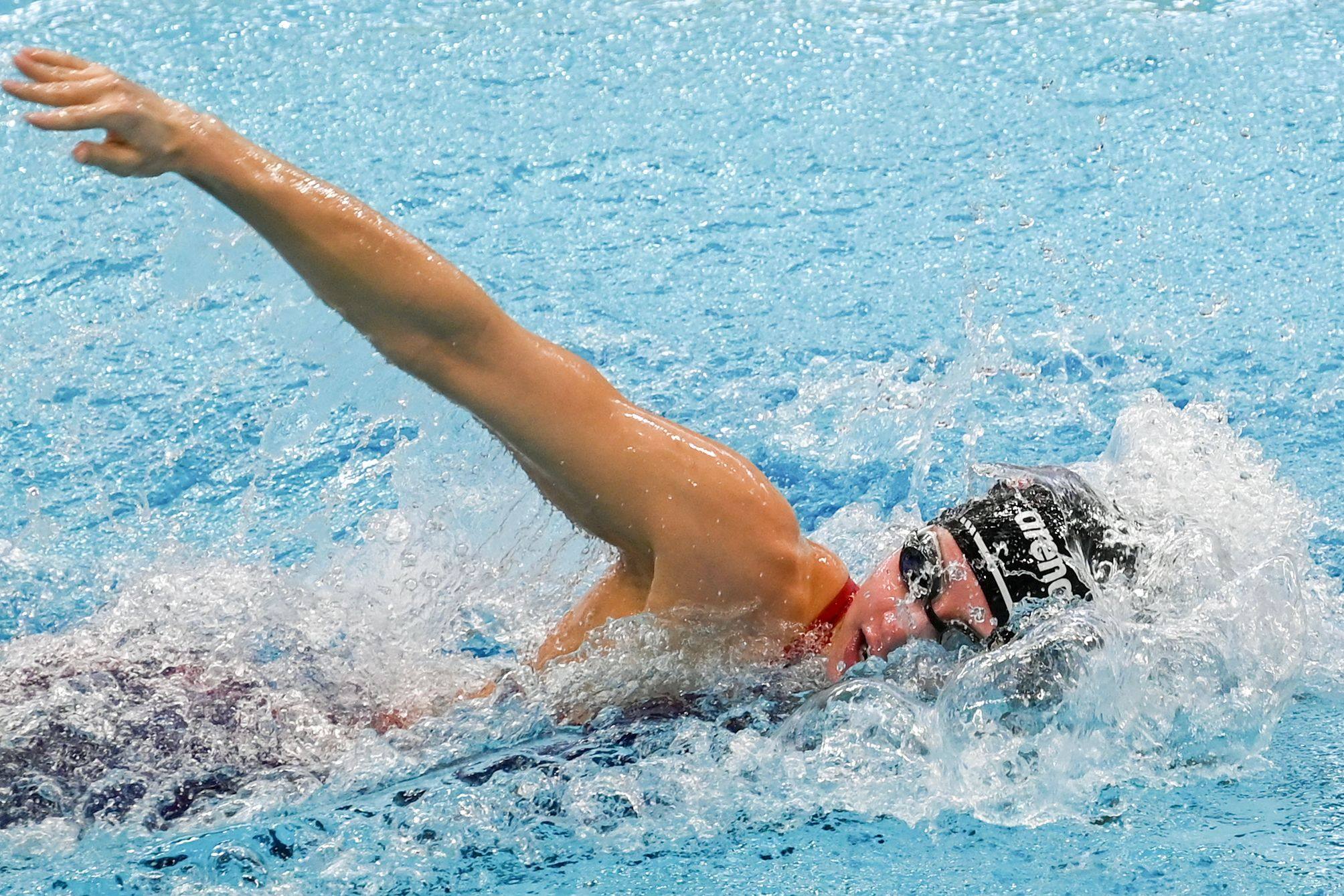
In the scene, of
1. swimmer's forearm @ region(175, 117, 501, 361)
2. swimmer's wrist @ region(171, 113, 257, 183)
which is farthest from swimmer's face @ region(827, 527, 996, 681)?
swimmer's wrist @ region(171, 113, 257, 183)

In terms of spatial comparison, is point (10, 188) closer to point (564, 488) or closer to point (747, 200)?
point (747, 200)

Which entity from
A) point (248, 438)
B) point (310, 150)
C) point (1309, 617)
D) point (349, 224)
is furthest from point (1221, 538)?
point (310, 150)

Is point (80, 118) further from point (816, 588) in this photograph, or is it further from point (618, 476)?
point (816, 588)

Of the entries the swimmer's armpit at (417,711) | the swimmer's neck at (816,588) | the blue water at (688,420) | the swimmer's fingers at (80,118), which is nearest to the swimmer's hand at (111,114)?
the swimmer's fingers at (80,118)

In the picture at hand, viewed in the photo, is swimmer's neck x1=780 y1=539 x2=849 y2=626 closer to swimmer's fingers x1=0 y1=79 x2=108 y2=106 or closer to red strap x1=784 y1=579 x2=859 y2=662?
red strap x1=784 y1=579 x2=859 y2=662

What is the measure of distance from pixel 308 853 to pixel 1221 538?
5.30ft

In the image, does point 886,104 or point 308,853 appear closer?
point 308,853

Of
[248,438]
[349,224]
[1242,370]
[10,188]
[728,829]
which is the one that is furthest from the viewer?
[10,188]

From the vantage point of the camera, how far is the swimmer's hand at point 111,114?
1.81 m

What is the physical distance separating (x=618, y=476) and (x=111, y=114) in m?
0.82

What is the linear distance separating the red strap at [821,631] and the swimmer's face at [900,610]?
0.13 feet

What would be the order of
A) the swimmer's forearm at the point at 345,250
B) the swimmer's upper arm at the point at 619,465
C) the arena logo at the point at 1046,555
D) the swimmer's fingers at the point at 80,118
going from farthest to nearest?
the arena logo at the point at 1046,555 < the swimmer's upper arm at the point at 619,465 < the swimmer's forearm at the point at 345,250 < the swimmer's fingers at the point at 80,118

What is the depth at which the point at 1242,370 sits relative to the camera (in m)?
3.79

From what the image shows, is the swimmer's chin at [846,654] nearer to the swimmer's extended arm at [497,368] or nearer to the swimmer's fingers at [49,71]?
the swimmer's extended arm at [497,368]
